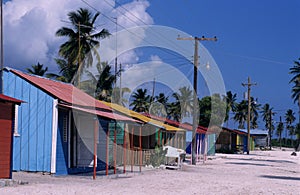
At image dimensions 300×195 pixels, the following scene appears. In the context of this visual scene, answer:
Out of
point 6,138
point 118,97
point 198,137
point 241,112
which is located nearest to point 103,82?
point 118,97

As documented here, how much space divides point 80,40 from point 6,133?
30323 millimetres

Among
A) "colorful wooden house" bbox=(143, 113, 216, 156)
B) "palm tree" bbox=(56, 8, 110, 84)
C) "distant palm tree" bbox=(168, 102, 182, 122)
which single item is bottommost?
"colorful wooden house" bbox=(143, 113, 216, 156)

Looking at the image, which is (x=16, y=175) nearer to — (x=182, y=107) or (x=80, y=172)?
(x=80, y=172)

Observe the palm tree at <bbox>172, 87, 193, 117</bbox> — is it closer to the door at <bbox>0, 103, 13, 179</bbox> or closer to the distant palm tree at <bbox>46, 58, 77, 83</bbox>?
the distant palm tree at <bbox>46, 58, 77, 83</bbox>

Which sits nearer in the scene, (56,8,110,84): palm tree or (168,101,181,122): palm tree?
(56,8,110,84): palm tree

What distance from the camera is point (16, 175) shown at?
1666 cm

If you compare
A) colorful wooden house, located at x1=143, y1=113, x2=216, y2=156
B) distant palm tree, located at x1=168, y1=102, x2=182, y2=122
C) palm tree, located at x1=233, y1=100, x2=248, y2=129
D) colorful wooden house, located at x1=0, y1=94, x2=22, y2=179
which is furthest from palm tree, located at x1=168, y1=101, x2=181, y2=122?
colorful wooden house, located at x1=0, y1=94, x2=22, y2=179

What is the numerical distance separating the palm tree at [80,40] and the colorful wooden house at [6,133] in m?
29.2

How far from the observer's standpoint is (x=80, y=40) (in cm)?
4391

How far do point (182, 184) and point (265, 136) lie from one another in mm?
78587

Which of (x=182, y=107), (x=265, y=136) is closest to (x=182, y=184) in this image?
(x=182, y=107)

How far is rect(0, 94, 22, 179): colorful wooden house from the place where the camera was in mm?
14039

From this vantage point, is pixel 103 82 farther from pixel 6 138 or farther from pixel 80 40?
pixel 6 138

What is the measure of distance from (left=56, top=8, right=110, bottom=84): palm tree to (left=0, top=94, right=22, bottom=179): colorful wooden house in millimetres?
29200
